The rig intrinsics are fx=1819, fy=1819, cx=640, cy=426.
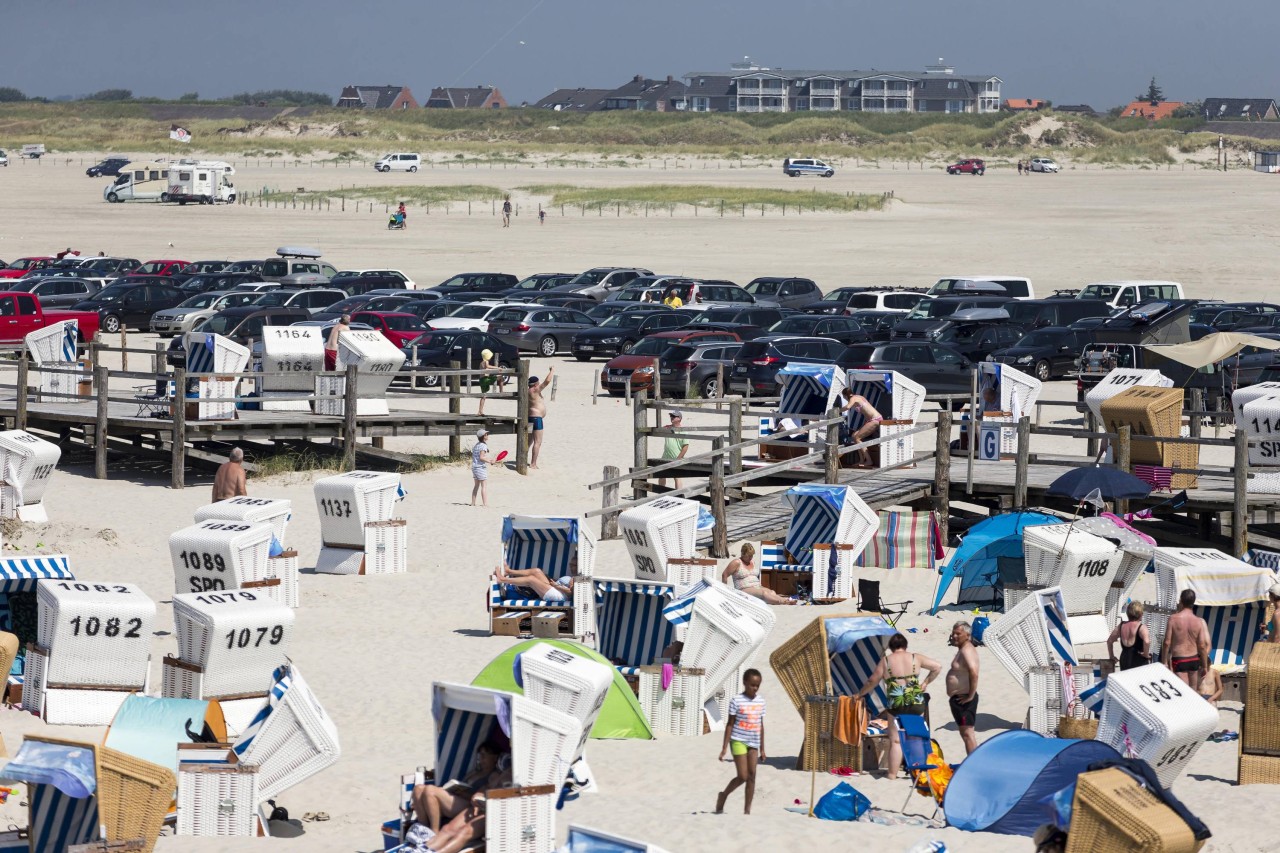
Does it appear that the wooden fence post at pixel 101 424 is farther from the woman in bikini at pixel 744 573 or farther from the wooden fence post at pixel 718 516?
the woman in bikini at pixel 744 573

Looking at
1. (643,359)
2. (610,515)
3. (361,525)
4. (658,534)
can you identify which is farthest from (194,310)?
(658,534)

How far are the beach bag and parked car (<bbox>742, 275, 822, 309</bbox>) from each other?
3586 cm

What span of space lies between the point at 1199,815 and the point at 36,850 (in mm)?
7098

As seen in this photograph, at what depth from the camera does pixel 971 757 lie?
1171 centimetres

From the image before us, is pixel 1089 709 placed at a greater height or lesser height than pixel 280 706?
lesser

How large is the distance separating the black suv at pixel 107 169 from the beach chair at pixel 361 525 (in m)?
73.9

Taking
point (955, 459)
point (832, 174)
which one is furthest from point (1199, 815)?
point (832, 174)

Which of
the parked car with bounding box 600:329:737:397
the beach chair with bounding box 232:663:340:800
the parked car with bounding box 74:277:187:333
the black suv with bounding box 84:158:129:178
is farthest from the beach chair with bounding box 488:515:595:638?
the black suv with bounding box 84:158:129:178

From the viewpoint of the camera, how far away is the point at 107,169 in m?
90.4

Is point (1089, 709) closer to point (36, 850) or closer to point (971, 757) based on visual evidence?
point (971, 757)

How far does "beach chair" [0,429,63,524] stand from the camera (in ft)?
70.6

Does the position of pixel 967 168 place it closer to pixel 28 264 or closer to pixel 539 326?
pixel 28 264

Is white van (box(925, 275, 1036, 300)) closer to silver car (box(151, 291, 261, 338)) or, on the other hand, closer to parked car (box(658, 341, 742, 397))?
parked car (box(658, 341, 742, 397))

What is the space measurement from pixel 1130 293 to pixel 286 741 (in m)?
36.2
